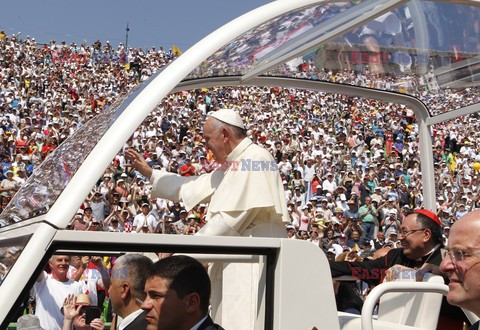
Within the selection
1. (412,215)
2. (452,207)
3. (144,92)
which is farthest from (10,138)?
(144,92)

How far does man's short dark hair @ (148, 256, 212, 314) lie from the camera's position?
261 cm

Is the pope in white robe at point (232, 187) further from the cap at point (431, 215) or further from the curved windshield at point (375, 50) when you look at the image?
the cap at point (431, 215)

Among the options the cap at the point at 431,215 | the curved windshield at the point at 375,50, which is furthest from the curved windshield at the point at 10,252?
the cap at the point at 431,215

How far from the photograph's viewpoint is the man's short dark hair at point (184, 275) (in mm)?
2607

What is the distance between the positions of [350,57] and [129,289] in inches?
71.8

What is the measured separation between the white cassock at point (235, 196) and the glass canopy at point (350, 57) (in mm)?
419

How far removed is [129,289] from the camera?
9.33 ft

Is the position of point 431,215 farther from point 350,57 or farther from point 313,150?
point 313,150

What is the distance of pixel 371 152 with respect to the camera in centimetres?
2388

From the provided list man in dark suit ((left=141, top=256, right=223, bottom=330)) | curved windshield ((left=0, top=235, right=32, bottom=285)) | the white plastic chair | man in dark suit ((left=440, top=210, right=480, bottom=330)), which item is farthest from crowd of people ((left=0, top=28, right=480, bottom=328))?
man in dark suit ((left=440, top=210, right=480, bottom=330))

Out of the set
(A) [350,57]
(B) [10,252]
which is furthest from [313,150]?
(B) [10,252]

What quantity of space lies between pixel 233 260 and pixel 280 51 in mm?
1211

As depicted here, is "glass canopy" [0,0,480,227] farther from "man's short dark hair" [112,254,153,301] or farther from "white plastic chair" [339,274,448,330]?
"white plastic chair" [339,274,448,330]

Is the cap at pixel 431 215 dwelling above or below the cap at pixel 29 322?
above
